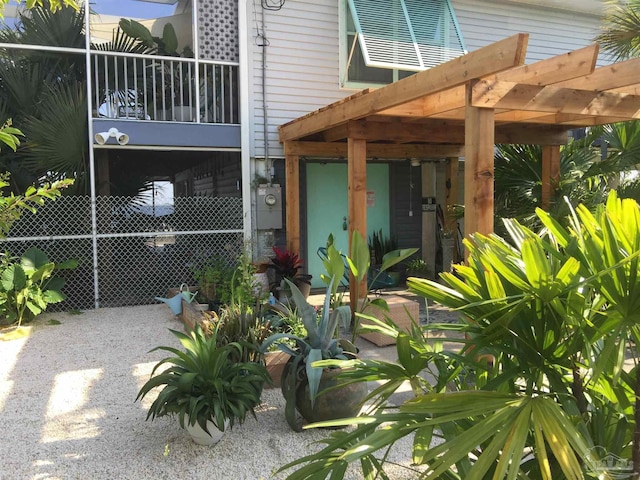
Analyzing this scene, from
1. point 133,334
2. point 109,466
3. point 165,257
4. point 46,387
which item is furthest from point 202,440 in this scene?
point 165,257

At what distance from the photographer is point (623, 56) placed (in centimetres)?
715

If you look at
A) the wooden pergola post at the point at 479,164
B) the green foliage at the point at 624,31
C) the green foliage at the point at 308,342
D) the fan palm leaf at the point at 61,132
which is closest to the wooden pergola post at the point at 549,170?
the green foliage at the point at 624,31

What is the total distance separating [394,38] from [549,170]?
3.05 m

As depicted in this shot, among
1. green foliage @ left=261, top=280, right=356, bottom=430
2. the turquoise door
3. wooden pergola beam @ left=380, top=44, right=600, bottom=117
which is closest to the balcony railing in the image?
the turquoise door

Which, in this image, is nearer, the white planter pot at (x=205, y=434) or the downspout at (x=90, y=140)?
the white planter pot at (x=205, y=434)

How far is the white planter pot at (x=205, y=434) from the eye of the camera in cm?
318

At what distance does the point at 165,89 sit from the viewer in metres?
8.20

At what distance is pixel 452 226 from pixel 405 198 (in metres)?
1.09

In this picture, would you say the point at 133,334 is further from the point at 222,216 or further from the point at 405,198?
the point at 405,198

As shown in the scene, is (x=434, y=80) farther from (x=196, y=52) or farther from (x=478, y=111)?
(x=196, y=52)

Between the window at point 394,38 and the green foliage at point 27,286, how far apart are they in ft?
16.7

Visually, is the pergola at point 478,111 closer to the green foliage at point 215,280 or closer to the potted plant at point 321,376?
the green foliage at point 215,280

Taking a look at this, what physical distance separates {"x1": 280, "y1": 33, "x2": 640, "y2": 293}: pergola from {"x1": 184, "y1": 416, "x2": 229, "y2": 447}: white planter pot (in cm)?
253

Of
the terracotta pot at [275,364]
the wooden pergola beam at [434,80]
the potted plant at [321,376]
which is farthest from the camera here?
the terracotta pot at [275,364]
